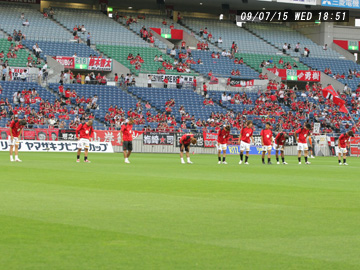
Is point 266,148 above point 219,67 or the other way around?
the other way around

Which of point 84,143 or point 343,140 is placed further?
point 343,140

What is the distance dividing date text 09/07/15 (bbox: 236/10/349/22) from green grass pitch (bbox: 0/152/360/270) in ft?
205

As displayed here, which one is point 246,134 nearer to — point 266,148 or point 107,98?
point 266,148

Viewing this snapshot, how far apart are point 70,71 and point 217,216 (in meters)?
53.1

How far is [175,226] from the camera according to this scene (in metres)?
11.4

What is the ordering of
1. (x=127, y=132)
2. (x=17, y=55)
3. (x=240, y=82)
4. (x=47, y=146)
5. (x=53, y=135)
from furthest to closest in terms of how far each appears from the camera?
(x=240, y=82)
(x=17, y=55)
(x=53, y=135)
(x=47, y=146)
(x=127, y=132)

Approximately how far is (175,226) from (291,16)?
72654mm

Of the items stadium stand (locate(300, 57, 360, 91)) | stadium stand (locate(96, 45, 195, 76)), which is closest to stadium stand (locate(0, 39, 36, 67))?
stadium stand (locate(96, 45, 195, 76))

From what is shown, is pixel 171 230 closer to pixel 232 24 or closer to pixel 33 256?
pixel 33 256

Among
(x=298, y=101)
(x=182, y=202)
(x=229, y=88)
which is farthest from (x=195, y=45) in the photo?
(x=182, y=202)

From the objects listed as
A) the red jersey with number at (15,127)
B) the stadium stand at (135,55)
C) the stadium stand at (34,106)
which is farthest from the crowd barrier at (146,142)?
the red jersey with number at (15,127)

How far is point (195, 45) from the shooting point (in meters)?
77.8

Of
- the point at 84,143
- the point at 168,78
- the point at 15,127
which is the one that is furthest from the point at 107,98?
the point at 15,127

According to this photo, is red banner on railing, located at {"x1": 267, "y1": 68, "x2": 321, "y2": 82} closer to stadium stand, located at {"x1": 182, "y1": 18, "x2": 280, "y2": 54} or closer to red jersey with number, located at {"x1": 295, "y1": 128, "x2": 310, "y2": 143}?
stadium stand, located at {"x1": 182, "y1": 18, "x2": 280, "y2": 54}
